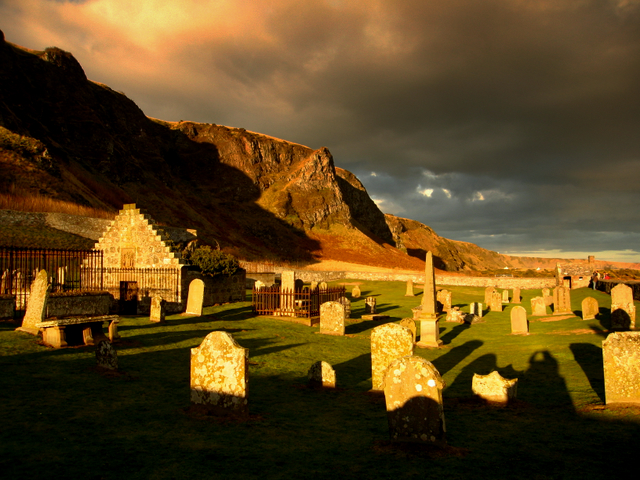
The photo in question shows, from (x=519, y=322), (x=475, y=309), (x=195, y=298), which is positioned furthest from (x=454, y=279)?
(x=195, y=298)

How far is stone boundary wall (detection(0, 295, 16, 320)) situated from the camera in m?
14.5

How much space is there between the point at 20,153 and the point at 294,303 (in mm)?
45290

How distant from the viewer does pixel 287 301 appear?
2047 cm

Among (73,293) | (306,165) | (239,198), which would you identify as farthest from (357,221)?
(73,293)

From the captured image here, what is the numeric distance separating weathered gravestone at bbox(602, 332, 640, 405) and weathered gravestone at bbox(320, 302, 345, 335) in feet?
33.7

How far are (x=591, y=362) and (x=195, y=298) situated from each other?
50.5 feet

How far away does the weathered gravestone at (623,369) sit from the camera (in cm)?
688

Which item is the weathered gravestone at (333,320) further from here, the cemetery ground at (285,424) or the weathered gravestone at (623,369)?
the weathered gravestone at (623,369)

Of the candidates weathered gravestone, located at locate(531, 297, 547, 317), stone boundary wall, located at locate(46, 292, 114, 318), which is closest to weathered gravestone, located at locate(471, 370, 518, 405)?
stone boundary wall, located at locate(46, 292, 114, 318)

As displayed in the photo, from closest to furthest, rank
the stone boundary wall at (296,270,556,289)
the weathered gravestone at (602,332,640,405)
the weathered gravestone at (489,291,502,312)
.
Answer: the weathered gravestone at (602,332,640,405) < the weathered gravestone at (489,291,502,312) < the stone boundary wall at (296,270,556,289)

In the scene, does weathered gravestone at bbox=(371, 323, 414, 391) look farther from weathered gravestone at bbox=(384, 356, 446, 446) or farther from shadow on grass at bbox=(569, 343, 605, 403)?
shadow on grass at bbox=(569, 343, 605, 403)

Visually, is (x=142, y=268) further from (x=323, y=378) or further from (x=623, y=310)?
(x=623, y=310)

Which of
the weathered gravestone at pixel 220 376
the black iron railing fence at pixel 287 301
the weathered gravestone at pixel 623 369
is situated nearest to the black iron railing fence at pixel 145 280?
the black iron railing fence at pixel 287 301

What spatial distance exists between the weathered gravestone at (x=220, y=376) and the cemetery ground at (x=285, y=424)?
0.26 meters
